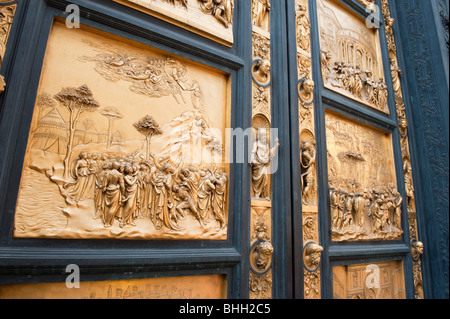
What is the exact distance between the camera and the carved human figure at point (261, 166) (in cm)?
364

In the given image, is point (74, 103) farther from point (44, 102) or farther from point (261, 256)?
point (261, 256)

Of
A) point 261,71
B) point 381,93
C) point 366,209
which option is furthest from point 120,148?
point 381,93

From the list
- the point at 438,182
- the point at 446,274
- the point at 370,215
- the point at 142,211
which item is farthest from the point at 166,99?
the point at 446,274

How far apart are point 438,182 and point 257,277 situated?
471cm

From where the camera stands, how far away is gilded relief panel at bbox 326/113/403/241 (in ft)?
14.9

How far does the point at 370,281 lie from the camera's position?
464 cm

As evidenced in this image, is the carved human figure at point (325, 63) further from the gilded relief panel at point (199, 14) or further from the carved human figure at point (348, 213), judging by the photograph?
the carved human figure at point (348, 213)

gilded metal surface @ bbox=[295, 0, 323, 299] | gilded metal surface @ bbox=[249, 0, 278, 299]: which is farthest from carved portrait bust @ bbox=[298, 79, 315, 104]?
gilded metal surface @ bbox=[249, 0, 278, 299]

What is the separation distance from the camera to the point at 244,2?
4.11 metres

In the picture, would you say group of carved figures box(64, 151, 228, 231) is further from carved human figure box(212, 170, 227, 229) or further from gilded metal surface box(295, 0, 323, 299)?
gilded metal surface box(295, 0, 323, 299)

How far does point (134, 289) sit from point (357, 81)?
5.20 m

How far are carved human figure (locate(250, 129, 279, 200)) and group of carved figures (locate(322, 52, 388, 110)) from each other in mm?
2079

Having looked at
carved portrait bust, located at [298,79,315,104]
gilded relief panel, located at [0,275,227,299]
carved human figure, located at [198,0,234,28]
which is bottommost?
gilded relief panel, located at [0,275,227,299]

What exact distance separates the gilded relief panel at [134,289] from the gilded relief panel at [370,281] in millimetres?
2047
